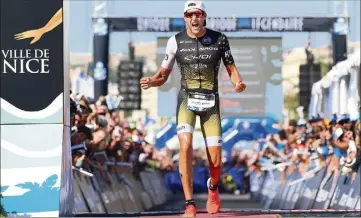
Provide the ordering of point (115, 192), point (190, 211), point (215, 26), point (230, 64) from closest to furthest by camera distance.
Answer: point (190, 211), point (230, 64), point (115, 192), point (215, 26)

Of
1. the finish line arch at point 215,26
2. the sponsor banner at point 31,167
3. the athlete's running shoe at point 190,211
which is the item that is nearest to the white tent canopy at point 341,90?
the finish line arch at point 215,26

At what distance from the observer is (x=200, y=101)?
8250 millimetres

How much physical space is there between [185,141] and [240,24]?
14640 mm

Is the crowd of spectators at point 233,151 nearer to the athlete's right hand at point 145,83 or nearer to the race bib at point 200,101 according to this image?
the athlete's right hand at point 145,83

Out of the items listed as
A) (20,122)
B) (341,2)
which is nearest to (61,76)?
(20,122)

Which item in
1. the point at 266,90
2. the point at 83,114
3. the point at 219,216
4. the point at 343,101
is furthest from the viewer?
the point at 266,90

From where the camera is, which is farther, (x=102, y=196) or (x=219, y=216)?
(x=102, y=196)

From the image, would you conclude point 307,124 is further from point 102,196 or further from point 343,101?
point 102,196

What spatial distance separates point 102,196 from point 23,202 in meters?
5.45

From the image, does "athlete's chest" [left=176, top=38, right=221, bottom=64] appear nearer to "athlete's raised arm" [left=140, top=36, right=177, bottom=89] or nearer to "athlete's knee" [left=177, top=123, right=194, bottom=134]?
"athlete's raised arm" [left=140, top=36, right=177, bottom=89]

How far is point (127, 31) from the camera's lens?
22703 millimetres

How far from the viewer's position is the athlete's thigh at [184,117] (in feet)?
27.0

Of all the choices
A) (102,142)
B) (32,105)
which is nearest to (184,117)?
(32,105)

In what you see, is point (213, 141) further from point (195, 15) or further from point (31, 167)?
point (31, 167)
